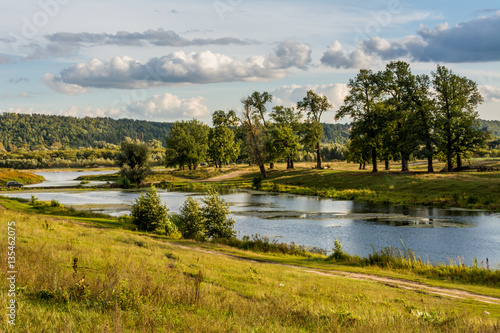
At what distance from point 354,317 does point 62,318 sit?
5557mm

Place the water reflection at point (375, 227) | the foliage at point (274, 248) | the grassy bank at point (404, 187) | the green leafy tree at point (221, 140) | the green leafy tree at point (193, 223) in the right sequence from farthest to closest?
1. the green leafy tree at point (221, 140)
2. the grassy bank at point (404, 187)
3. the green leafy tree at point (193, 223)
4. the water reflection at point (375, 227)
5. the foliage at point (274, 248)

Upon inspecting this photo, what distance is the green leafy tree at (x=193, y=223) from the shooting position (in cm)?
2866

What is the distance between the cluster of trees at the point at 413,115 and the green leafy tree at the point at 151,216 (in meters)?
43.5

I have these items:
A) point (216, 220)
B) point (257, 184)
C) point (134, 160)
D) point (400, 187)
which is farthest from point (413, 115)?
point (134, 160)

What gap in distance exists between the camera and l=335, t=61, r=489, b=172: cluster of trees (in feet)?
194

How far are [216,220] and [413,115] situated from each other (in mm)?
44801

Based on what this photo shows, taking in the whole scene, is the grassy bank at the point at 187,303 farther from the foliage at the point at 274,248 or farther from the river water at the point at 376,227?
the river water at the point at 376,227

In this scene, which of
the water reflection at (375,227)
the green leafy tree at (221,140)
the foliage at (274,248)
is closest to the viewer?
the foliage at (274,248)

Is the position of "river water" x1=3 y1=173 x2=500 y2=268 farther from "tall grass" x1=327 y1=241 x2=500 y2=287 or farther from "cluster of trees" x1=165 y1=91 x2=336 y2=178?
"cluster of trees" x1=165 y1=91 x2=336 y2=178

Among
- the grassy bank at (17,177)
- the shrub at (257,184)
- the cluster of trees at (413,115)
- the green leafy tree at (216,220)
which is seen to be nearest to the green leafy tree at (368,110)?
the cluster of trees at (413,115)

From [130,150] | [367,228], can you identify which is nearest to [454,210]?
[367,228]

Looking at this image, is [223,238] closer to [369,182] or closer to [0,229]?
[0,229]

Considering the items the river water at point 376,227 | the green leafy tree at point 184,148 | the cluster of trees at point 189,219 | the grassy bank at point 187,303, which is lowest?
the river water at point 376,227

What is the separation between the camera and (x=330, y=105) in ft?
274
